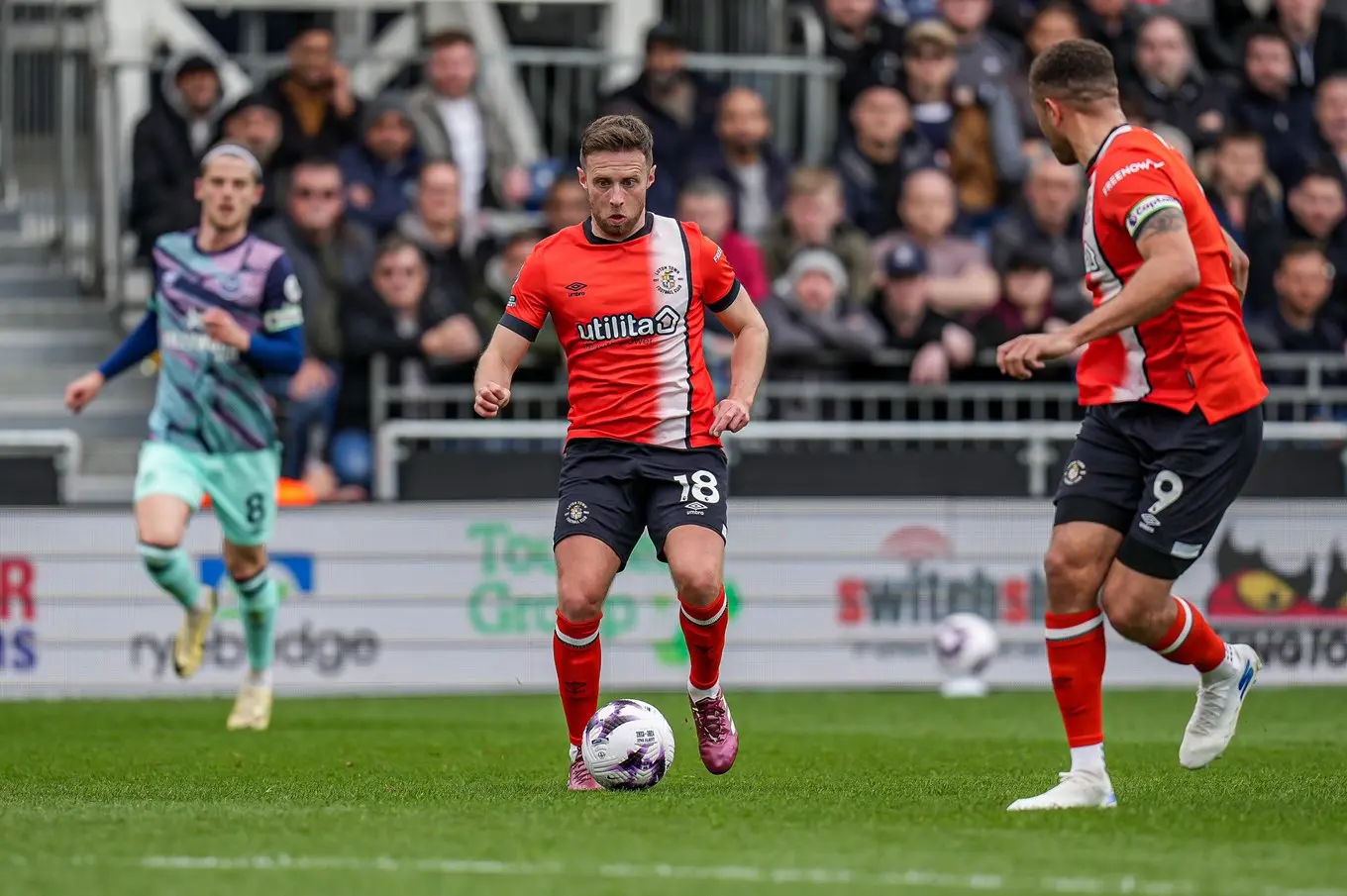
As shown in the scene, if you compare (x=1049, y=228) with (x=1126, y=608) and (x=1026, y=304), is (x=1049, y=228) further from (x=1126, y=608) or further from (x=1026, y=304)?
(x=1126, y=608)

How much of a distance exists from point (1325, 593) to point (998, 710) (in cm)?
282

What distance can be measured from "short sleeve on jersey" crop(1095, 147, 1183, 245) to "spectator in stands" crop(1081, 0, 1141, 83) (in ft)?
36.0

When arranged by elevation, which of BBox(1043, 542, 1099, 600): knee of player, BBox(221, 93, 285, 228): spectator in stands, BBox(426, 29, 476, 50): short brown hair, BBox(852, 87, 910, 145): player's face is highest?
BBox(426, 29, 476, 50): short brown hair

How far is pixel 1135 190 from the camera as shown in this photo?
7.21 meters

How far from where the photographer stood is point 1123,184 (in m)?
7.25

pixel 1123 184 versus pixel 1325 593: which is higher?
pixel 1123 184

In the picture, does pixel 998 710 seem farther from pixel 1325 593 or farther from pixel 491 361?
pixel 491 361

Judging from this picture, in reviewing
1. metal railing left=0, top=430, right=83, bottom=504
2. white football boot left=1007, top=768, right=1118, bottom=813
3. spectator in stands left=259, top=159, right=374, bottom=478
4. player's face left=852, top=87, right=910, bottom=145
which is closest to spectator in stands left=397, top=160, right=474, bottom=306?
spectator in stands left=259, top=159, right=374, bottom=478

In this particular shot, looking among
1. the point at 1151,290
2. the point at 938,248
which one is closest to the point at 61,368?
the point at 938,248

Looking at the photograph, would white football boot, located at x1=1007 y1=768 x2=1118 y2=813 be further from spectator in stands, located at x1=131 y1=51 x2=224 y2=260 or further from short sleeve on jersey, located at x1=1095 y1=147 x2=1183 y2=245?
spectator in stands, located at x1=131 y1=51 x2=224 y2=260

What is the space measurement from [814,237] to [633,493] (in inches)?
304

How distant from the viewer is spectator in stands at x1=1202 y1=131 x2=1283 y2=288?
1688cm

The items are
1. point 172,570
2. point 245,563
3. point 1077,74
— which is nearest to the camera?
point 1077,74

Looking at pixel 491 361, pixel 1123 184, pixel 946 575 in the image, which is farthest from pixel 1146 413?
pixel 946 575
